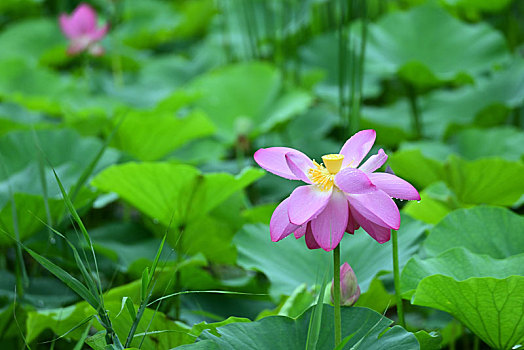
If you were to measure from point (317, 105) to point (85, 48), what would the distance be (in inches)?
27.3

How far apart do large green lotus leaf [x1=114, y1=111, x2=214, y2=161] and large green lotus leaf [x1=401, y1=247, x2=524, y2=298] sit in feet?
2.41

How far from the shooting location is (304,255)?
0.91 m

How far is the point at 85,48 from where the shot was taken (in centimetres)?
184

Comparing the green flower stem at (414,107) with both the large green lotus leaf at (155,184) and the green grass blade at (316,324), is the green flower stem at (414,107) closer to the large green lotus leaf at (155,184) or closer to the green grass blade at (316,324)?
the large green lotus leaf at (155,184)

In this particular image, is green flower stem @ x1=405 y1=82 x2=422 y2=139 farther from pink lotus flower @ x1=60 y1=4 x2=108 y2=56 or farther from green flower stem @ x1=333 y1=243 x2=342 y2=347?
green flower stem @ x1=333 y1=243 x2=342 y2=347

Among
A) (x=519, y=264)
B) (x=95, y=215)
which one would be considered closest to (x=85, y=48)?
(x=95, y=215)

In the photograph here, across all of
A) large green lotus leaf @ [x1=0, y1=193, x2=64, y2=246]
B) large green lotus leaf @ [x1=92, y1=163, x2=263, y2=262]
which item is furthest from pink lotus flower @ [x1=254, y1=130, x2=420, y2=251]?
large green lotus leaf @ [x1=0, y1=193, x2=64, y2=246]

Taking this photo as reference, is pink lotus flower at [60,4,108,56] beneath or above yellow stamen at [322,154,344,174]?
beneath

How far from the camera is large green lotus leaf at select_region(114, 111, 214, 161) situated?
4.46ft

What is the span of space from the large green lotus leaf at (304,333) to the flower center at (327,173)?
0.47 feet

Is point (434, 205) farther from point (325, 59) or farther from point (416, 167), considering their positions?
point (325, 59)

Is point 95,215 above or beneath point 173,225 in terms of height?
beneath

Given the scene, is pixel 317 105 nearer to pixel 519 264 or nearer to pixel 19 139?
pixel 19 139

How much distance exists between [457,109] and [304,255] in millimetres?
935
